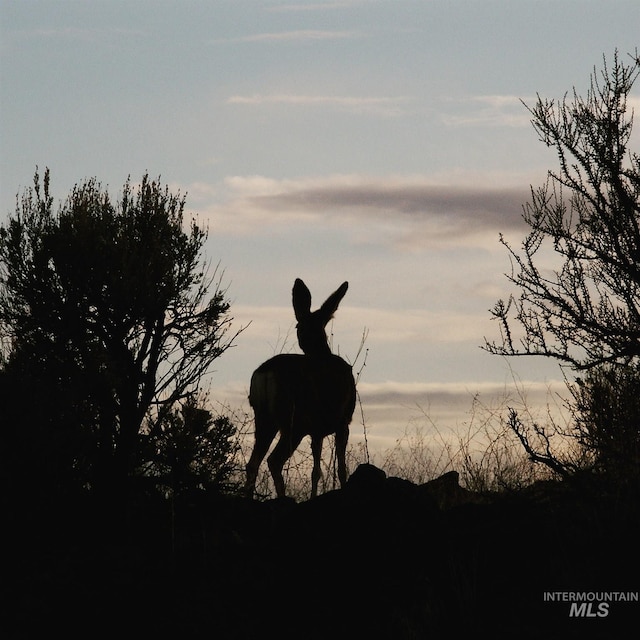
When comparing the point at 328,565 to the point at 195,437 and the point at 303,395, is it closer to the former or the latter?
the point at 303,395

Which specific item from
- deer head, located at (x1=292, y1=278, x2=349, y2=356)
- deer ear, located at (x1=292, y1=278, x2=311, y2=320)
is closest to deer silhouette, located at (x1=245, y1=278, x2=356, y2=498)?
deer head, located at (x1=292, y1=278, x2=349, y2=356)

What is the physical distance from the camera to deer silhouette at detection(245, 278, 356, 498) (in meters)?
11.9

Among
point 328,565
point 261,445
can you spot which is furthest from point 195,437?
point 328,565

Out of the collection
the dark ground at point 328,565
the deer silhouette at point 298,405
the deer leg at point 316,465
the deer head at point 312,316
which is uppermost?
the deer head at point 312,316

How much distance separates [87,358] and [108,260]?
1.71 meters

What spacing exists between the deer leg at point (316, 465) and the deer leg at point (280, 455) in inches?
9.4

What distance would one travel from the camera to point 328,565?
266 inches

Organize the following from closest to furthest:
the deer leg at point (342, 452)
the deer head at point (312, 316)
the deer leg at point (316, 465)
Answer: the deer leg at point (316, 465)
the deer leg at point (342, 452)
the deer head at point (312, 316)

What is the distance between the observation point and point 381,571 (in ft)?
21.8

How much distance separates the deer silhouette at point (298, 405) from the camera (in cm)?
1188

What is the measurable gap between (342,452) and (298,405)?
2.59 feet

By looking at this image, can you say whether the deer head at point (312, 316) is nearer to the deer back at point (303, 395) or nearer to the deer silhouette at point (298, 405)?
the deer silhouette at point (298, 405)

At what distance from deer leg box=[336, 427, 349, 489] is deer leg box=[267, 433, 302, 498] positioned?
500 millimetres

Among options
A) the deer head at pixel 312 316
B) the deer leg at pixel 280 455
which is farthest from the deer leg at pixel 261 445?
the deer head at pixel 312 316
